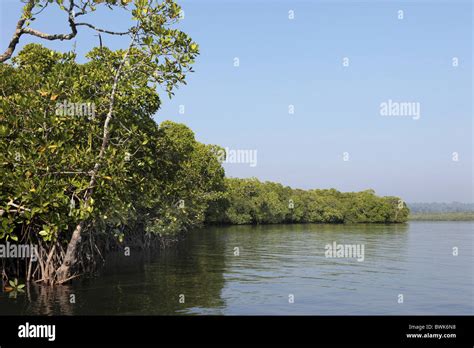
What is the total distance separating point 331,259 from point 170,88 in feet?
73.1

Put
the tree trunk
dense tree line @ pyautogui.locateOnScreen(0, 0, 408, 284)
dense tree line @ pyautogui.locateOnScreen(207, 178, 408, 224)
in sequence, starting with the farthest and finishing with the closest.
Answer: dense tree line @ pyautogui.locateOnScreen(207, 178, 408, 224), the tree trunk, dense tree line @ pyautogui.locateOnScreen(0, 0, 408, 284)

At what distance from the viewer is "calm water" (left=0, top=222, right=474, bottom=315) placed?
19.4 m

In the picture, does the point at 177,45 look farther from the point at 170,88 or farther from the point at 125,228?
the point at 125,228

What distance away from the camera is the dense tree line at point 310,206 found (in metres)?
110

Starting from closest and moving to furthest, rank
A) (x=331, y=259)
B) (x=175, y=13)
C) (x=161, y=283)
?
(x=175, y=13)
(x=161, y=283)
(x=331, y=259)

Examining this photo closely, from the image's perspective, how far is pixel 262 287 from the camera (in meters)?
24.1

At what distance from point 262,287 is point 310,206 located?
102 m

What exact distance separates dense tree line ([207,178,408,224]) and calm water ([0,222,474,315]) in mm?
70501

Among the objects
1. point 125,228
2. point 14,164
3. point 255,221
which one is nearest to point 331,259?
point 125,228

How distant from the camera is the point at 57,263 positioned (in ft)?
76.8
